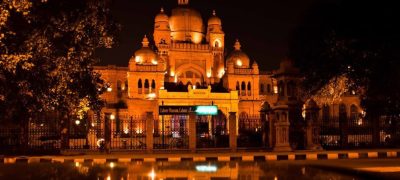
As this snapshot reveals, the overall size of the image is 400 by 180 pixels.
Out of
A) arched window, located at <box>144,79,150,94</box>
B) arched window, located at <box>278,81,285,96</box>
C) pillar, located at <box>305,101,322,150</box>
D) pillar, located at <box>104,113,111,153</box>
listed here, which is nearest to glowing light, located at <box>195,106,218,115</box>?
arched window, located at <box>278,81,285,96</box>

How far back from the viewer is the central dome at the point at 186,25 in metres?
70.8

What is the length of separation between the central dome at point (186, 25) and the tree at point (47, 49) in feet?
167

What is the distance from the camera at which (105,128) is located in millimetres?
23766

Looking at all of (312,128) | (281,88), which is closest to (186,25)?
(281,88)

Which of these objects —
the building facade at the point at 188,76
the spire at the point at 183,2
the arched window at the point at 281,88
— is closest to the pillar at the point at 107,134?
the arched window at the point at 281,88

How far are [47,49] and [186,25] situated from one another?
55437 millimetres

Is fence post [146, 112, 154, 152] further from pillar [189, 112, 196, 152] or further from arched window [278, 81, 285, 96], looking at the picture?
arched window [278, 81, 285, 96]

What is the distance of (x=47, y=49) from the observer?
53.1 feet

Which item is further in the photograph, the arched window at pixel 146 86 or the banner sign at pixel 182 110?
the arched window at pixel 146 86

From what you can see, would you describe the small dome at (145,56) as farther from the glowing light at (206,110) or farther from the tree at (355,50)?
the tree at (355,50)

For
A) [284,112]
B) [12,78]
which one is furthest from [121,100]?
[12,78]

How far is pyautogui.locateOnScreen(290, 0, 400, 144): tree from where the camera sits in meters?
15.8

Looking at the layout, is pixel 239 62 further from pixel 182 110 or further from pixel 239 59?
pixel 182 110

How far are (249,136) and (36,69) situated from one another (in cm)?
1507
